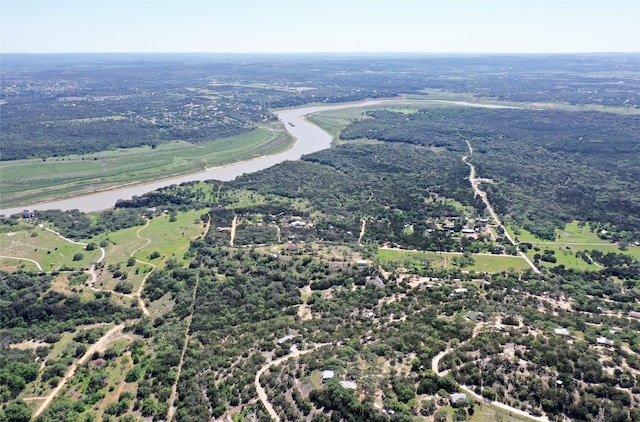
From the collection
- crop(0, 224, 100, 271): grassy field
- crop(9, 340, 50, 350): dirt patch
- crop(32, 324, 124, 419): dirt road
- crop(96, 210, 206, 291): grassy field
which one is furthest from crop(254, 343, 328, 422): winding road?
crop(0, 224, 100, 271): grassy field

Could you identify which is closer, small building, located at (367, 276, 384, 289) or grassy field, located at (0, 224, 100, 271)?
small building, located at (367, 276, 384, 289)

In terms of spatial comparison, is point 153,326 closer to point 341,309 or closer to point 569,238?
point 341,309

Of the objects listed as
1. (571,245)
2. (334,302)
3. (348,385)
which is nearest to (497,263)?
(571,245)

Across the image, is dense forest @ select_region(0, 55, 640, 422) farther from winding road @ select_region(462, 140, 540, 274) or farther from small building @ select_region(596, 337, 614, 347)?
winding road @ select_region(462, 140, 540, 274)

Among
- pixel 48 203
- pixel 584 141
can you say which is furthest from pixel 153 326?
pixel 584 141

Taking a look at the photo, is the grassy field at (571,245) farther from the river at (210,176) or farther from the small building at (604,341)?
the river at (210,176)

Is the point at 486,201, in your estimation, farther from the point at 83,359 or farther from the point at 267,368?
the point at 83,359
